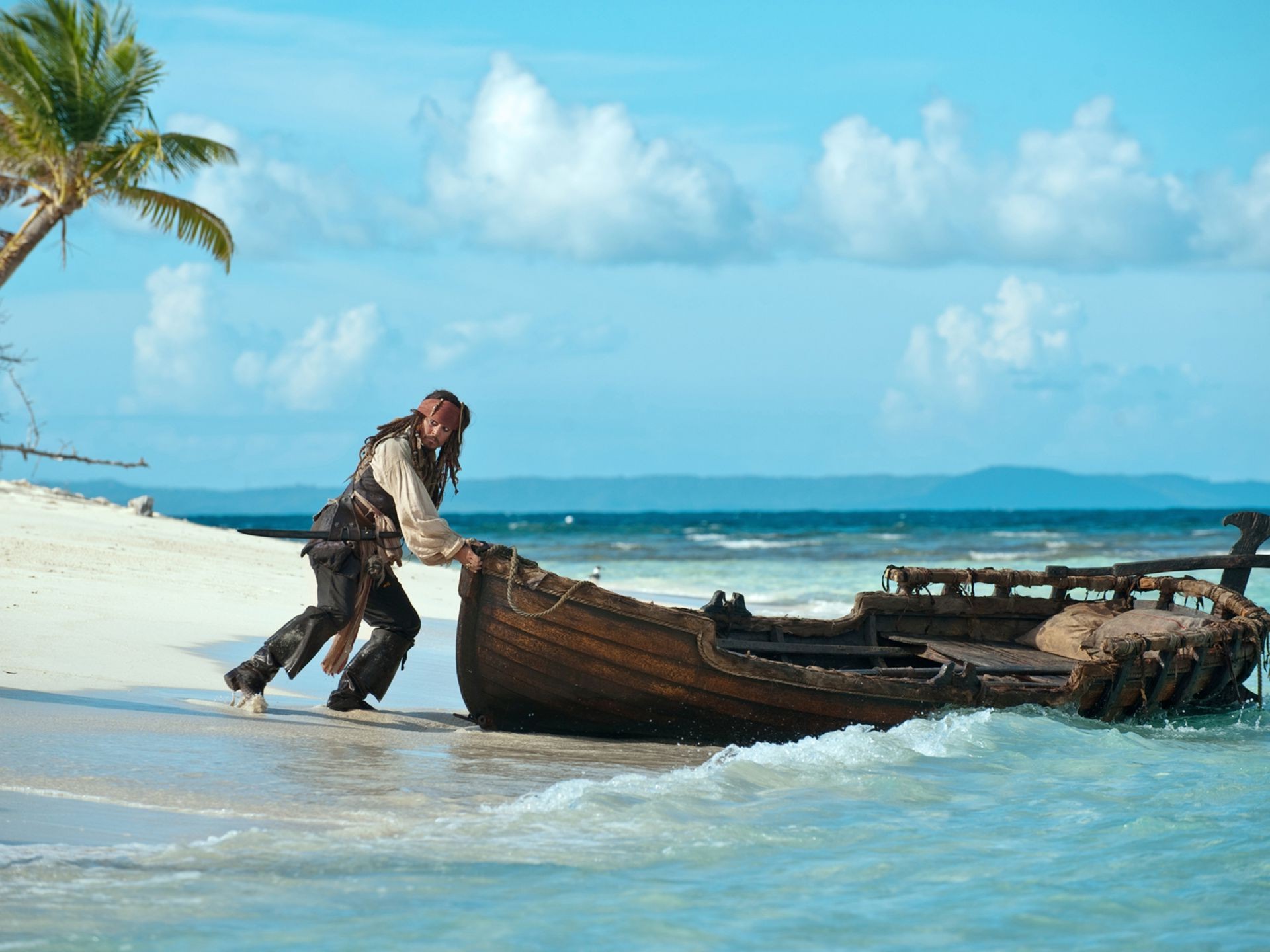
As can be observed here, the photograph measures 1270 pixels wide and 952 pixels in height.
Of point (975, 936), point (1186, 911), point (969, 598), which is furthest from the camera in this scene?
point (969, 598)

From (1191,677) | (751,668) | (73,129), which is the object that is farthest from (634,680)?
(73,129)

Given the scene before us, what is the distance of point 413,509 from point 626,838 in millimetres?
2152

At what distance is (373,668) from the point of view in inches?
284

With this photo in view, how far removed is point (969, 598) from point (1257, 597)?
444 inches

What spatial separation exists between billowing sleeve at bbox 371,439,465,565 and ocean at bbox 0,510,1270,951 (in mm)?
967

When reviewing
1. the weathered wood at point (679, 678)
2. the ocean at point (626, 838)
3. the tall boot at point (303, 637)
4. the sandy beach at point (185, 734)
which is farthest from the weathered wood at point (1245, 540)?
the tall boot at point (303, 637)

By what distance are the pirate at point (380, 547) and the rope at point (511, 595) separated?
0.56ft

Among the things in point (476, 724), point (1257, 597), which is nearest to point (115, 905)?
point (476, 724)

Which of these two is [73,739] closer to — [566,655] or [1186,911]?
[566,655]

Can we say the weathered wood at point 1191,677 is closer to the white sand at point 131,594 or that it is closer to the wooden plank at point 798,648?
the wooden plank at point 798,648

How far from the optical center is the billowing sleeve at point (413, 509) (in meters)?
6.61

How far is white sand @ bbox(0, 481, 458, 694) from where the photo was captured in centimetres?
826

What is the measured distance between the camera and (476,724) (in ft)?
→ 24.4

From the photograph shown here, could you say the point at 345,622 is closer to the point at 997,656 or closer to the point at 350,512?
the point at 350,512
